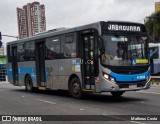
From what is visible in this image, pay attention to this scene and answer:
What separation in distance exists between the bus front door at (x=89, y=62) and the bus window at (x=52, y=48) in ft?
7.89

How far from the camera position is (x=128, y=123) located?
882cm

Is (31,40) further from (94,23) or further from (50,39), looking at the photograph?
(94,23)

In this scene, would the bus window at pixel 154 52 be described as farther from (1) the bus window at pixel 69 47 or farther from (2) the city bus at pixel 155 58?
(1) the bus window at pixel 69 47

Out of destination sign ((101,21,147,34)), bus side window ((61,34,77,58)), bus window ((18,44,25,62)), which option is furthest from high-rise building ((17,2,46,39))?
destination sign ((101,21,147,34))

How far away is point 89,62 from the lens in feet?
45.3

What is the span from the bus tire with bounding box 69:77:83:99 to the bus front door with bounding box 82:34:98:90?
490 mm

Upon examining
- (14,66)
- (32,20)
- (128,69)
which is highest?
(32,20)

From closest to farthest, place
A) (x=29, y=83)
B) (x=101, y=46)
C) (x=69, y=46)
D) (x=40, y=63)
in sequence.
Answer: (x=101, y=46)
(x=69, y=46)
(x=40, y=63)
(x=29, y=83)

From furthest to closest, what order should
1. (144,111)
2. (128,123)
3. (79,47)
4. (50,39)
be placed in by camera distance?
1. (50,39)
2. (79,47)
3. (144,111)
4. (128,123)

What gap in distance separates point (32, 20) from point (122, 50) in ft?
133

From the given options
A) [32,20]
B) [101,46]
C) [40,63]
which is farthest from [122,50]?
[32,20]

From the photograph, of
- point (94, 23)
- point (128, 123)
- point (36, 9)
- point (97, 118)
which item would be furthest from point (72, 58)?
point (36, 9)

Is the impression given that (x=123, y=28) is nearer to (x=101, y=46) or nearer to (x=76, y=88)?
(x=101, y=46)

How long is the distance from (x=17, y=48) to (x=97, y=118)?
485 inches
